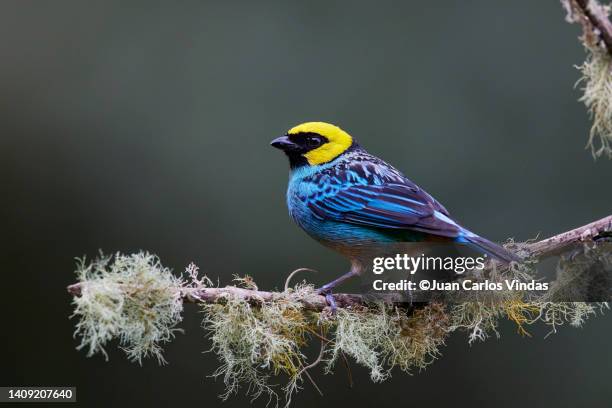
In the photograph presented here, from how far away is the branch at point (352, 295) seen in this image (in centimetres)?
323

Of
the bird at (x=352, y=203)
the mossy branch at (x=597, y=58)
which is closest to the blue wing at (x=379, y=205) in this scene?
the bird at (x=352, y=203)

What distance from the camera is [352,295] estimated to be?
3641 mm

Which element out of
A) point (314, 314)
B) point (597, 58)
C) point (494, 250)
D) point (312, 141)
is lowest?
point (314, 314)

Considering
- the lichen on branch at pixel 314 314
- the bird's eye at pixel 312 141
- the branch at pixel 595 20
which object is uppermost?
the bird's eye at pixel 312 141

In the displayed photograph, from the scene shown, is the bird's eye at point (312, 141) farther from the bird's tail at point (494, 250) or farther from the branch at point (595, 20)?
the branch at point (595, 20)

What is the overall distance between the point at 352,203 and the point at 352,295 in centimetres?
60

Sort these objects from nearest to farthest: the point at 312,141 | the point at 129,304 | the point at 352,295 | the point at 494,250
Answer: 1. the point at 129,304
2. the point at 494,250
3. the point at 352,295
4. the point at 312,141

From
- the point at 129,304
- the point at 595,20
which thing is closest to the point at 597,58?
the point at 595,20

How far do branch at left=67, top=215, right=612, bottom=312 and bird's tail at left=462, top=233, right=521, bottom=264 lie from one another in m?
0.12

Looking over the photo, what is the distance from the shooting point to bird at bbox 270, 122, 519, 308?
3.79 metres

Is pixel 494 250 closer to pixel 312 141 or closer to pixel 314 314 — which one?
pixel 314 314

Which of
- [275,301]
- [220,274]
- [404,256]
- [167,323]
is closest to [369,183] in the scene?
[404,256]

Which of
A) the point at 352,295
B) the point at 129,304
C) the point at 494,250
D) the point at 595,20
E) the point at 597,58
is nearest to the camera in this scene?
the point at 595,20

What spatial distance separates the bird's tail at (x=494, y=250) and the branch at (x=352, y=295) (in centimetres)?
12
